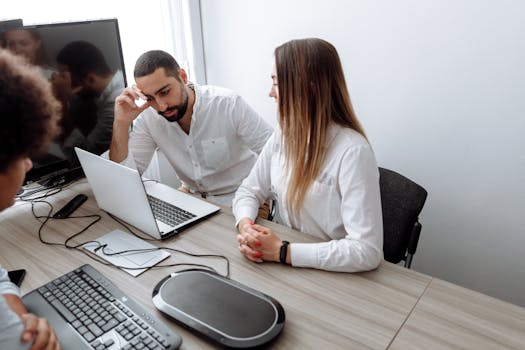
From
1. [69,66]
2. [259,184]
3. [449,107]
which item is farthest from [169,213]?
[449,107]

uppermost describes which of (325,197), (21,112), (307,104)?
(21,112)

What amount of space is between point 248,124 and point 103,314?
3.74 ft

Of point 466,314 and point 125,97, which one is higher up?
point 125,97

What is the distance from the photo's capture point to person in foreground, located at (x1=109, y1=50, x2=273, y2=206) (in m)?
1.68

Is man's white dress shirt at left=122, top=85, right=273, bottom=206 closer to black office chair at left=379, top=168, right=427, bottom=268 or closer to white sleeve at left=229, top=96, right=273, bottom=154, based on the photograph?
white sleeve at left=229, top=96, right=273, bottom=154

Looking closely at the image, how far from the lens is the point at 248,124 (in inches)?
70.8

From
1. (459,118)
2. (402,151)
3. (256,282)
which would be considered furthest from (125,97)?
(459,118)

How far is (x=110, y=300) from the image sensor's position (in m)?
0.87

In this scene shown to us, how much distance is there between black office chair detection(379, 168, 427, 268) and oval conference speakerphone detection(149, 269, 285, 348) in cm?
60

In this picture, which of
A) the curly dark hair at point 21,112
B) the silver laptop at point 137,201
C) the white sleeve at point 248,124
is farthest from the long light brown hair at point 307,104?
the curly dark hair at point 21,112

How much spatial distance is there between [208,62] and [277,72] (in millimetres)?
1447

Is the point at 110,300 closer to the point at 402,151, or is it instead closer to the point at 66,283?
the point at 66,283

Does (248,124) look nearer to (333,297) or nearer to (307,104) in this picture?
(307,104)

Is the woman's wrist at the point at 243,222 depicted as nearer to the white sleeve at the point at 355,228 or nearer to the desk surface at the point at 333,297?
the desk surface at the point at 333,297
